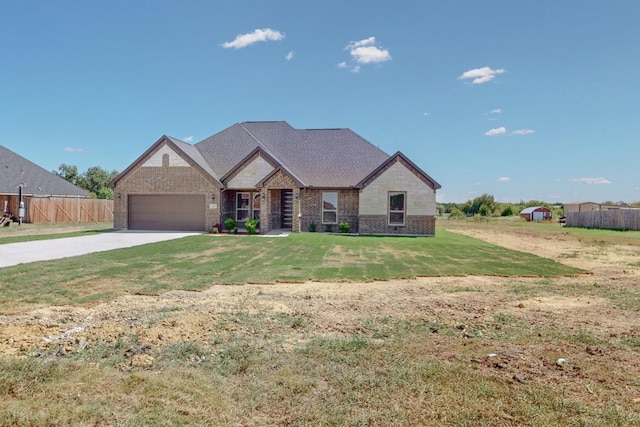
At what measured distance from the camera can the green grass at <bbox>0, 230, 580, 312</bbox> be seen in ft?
26.3

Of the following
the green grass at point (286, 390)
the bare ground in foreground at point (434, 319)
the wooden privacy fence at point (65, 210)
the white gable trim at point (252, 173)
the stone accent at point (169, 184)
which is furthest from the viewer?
the wooden privacy fence at point (65, 210)

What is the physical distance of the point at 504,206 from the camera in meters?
71.8

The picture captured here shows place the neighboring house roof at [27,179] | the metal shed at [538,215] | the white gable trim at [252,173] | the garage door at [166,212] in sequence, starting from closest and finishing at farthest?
1. the white gable trim at [252,173]
2. the garage door at [166,212]
3. the neighboring house roof at [27,179]
4. the metal shed at [538,215]

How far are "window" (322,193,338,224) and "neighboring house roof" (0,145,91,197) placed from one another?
2577 cm

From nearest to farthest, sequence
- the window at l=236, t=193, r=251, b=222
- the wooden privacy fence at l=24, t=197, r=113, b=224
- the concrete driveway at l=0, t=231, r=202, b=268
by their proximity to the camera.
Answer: the concrete driveway at l=0, t=231, r=202, b=268, the window at l=236, t=193, r=251, b=222, the wooden privacy fence at l=24, t=197, r=113, b=224

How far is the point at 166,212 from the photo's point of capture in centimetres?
2345

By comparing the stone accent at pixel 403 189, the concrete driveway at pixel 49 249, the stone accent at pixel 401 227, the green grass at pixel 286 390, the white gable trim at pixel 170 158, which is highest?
the white gable trim at pixel 170 158

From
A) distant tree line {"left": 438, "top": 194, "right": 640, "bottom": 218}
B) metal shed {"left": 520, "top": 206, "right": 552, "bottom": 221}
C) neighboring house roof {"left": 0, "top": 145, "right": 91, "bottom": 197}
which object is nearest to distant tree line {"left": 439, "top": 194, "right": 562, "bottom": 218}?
distant tree line {"left": 438, "top": 194, "right": 640, "bottom": 218}

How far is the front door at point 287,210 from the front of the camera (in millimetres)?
24609

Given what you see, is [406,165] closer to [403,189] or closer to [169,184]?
[403,189]

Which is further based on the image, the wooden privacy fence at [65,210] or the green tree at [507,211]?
the green tree at [507,211]

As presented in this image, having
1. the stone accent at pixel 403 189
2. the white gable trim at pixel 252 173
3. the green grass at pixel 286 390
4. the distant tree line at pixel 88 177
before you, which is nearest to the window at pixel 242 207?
the white gable trim at pixel 252 173

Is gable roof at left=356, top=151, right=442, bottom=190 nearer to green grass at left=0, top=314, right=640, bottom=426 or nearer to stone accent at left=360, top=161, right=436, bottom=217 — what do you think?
stone accent at left=360, top=161, right=436, bottom=217

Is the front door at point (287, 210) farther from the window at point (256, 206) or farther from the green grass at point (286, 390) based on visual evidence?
the green grass at point (286, 390)
